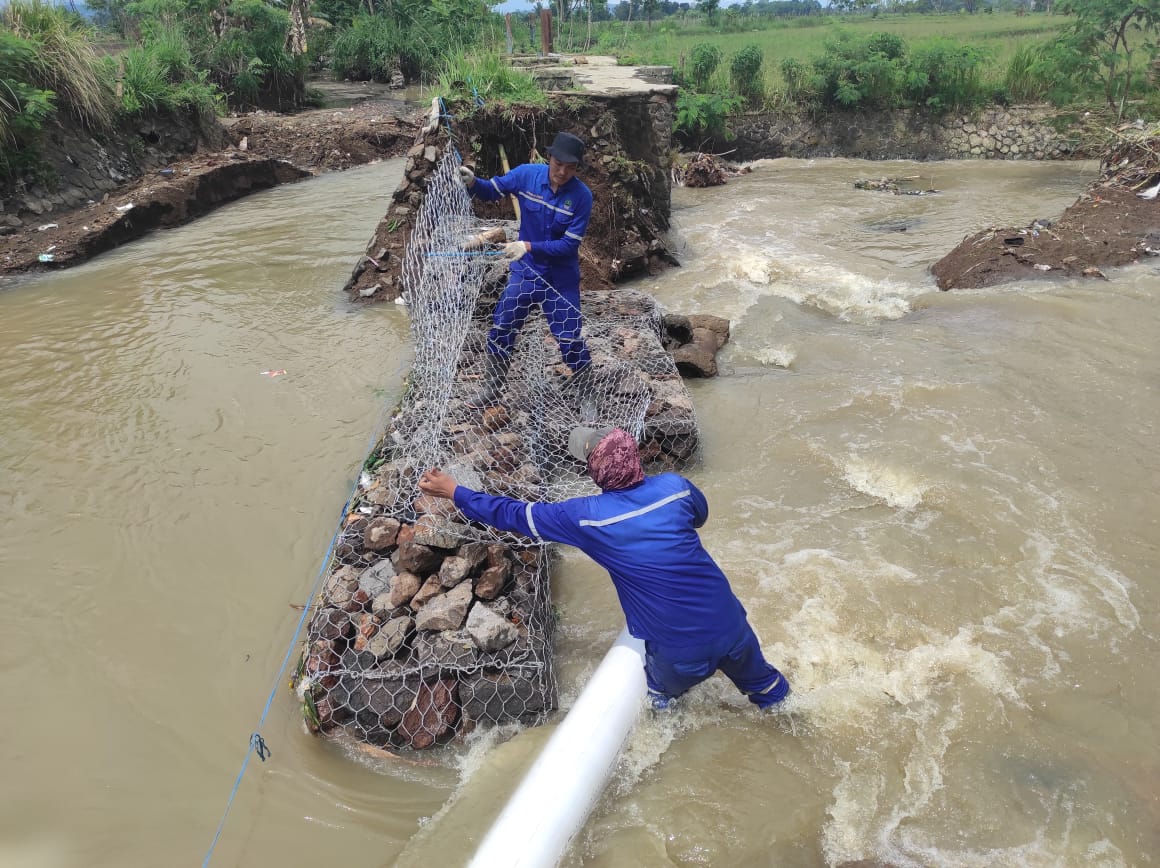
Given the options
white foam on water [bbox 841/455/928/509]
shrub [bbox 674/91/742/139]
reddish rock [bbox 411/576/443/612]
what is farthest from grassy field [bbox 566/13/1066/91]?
reddish rock [bbox 411/576/443/612]

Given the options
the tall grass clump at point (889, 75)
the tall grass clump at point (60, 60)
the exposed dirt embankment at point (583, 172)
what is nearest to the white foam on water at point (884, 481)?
the exposed dirt embankment at point (583, 172)

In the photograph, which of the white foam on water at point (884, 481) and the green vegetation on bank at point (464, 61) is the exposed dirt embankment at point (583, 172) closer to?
the green vegetation on bank at point (464, 61)

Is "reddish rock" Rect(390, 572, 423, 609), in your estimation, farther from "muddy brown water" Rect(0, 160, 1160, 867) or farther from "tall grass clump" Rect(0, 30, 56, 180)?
"tall grass clump" Rect(0, 30, 56, 180)

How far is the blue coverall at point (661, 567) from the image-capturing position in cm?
253

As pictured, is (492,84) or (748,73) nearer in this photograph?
(492,84)

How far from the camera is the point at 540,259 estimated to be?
4.58m

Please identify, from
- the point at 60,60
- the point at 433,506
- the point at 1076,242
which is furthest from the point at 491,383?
the point at 60,60

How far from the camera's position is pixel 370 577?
3.21 m

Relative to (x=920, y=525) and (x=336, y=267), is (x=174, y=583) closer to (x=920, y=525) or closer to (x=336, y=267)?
(x=920, y=525)

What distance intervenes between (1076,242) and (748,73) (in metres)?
10.4

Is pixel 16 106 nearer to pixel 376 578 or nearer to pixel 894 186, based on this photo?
pixel 376 578

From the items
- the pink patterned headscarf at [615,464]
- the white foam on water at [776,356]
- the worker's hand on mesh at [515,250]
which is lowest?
the white foam on water at [776,356]

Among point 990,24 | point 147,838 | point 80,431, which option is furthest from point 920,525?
point 990,24

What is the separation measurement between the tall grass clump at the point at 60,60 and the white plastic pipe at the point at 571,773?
11.4 m
